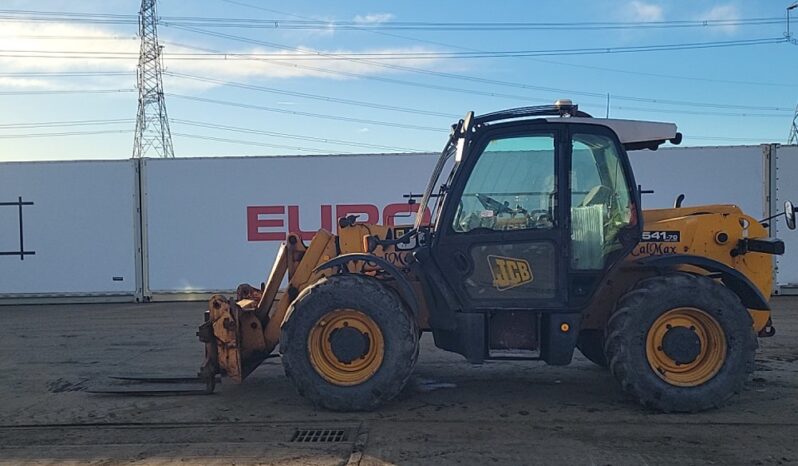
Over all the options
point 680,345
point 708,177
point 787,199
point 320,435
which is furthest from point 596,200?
point 787,199

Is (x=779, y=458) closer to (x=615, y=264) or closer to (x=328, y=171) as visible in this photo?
(x=615, y=264)

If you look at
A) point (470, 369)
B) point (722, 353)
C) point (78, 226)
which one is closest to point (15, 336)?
point (78, 226)

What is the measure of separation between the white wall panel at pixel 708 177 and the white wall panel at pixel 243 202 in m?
4.37

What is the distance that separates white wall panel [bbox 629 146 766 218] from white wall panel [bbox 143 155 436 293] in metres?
4.37

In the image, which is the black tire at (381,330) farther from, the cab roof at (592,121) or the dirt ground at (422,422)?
the cab roof at (592,121)

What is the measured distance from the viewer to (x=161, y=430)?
16.4 ft

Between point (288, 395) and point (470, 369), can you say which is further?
point (470, 369)

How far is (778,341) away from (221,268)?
9.80 metres

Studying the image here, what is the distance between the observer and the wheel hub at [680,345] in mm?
5133

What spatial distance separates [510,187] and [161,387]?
3706 mm

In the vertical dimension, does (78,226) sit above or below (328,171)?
below

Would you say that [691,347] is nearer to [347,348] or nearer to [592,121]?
[592,121]

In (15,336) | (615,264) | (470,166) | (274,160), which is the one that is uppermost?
(274,160)

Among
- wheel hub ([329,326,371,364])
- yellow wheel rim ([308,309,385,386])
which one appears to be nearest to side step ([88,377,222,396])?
yellow wheel rim ([308,309,385,386])
